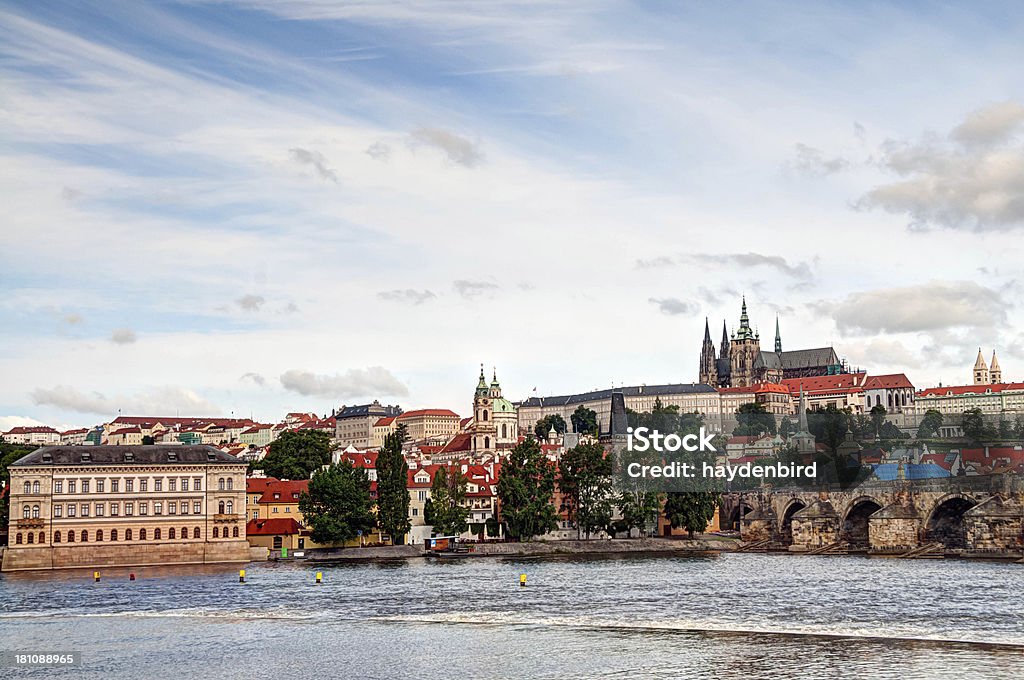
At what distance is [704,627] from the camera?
5388 centimetres

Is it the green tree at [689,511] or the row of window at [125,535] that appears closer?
the row of window at [125,535]

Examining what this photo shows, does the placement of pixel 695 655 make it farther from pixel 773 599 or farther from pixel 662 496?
pixel 662 496

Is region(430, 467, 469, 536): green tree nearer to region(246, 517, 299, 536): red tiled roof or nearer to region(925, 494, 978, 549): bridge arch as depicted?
region(246, 517, 299, 536): red tiled roof

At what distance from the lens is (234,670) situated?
4422cm

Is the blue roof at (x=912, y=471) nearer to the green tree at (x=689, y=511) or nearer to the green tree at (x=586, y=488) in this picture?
the green tree at (x=689, y=511)

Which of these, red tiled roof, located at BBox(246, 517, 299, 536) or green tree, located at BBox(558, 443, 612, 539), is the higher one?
green tree, located at BBox(558, 443, 612, 539)

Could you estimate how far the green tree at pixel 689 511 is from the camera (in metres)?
119

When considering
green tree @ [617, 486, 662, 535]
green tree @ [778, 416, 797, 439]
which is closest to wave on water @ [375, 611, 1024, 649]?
green tree @ [617, 486, 662, 535]

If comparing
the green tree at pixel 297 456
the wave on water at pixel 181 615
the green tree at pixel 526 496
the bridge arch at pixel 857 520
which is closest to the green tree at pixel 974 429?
the bridge arch at pixel 857 520

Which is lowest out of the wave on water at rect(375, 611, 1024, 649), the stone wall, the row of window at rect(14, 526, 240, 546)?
the wave on water at rect(375, 611, 1024, 649)

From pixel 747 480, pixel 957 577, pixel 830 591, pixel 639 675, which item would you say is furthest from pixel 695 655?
pixel 747 480

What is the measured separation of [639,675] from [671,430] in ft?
332

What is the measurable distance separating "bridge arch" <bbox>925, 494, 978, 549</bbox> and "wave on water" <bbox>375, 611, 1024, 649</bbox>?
184 ft

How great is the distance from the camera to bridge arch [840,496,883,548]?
116250 millimetres
